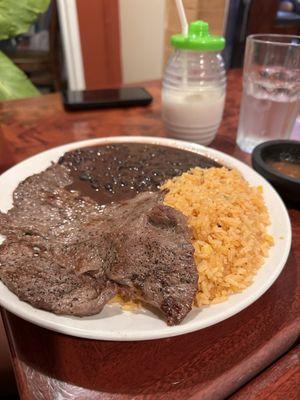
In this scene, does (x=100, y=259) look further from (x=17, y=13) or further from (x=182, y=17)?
(x=182, y=17)

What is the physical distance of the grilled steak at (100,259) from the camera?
2.52 ft

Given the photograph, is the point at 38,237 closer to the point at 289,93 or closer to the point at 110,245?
the point at 110,245

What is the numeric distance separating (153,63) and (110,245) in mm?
3271

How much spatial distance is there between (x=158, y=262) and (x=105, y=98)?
1.50 m

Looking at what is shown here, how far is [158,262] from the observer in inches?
32.5

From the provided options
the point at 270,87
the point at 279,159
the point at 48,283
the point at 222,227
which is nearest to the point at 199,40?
the point at 270,87

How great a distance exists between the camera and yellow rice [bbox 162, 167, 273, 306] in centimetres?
85

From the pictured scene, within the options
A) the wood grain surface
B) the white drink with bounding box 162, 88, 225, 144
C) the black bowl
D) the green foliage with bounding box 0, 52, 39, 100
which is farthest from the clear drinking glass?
the wood grain surface

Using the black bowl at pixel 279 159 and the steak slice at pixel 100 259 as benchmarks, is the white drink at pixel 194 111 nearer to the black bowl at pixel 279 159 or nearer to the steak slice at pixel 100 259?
the black bowl at pixel 279 159


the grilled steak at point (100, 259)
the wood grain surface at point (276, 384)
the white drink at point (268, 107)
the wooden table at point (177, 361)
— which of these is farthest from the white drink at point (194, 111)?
the wood grain surface at point (276, 384)

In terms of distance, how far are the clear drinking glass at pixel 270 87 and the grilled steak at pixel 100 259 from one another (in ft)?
2.73

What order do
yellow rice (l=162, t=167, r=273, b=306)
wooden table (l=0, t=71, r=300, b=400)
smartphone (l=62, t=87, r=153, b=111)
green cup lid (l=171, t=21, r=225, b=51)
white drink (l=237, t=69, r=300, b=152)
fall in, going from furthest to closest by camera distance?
smartphone (l=62, t=87, r=153, b=111) → white drink (l=237, t=69, r=300, b=152) → green cup lid (l=171, t=21, r=225, b=51) → yellow rice (l=162, t=167, r=273, b=306) → wooden table (l=0, t=71, r=300, b=400)

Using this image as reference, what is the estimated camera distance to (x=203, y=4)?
1833 millimetres

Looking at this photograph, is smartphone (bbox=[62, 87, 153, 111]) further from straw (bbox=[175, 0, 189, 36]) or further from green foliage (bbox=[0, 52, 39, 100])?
green foliage (bbox=[0, 52, 39, 100])
